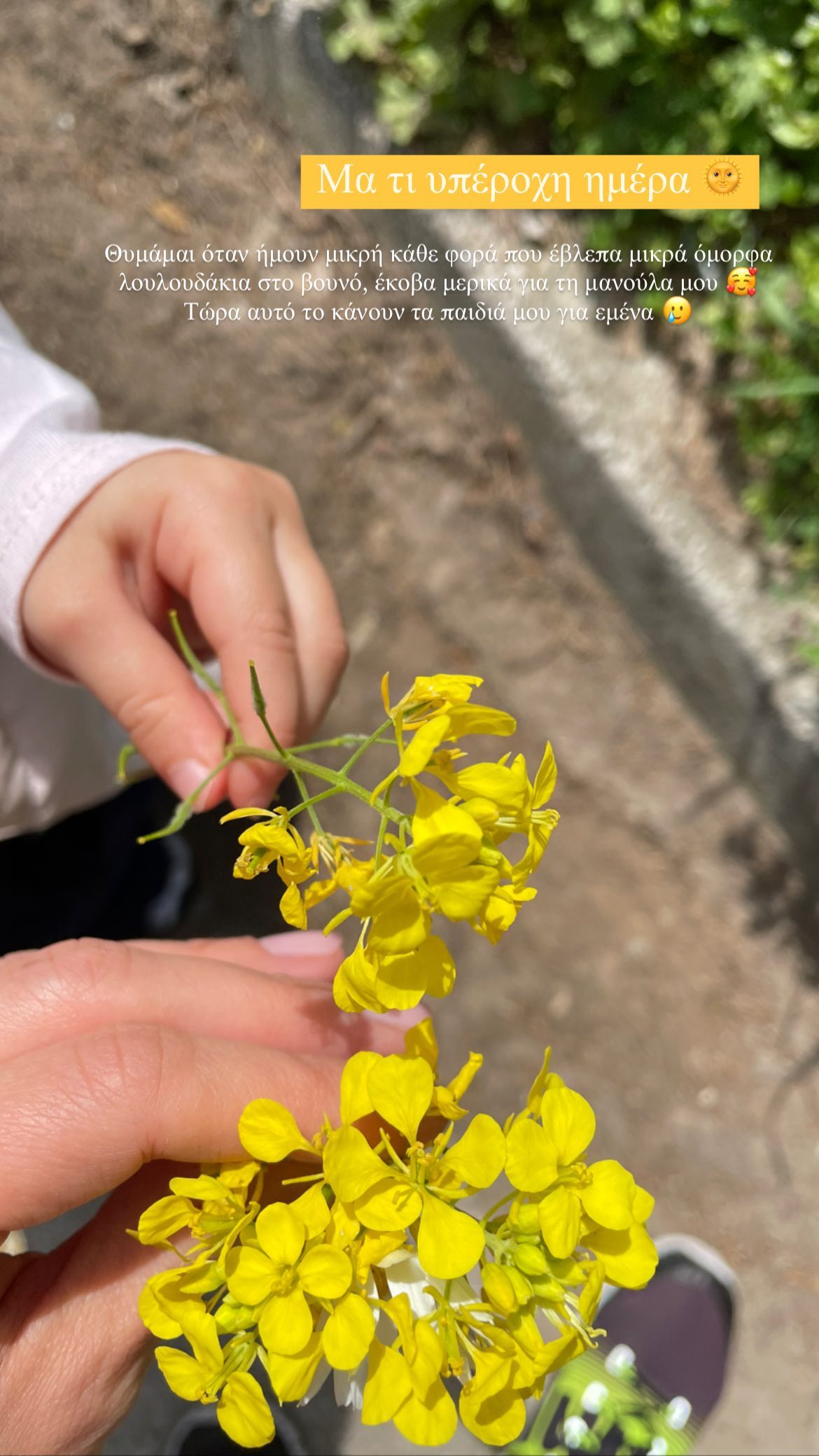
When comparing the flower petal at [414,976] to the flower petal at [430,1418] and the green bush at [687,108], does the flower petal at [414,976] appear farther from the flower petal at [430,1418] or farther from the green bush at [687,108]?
the green bush at [687,108]

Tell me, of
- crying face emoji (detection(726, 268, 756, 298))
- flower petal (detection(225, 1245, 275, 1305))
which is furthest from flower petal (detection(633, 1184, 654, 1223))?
crying face emoji (detection(726, 268, 756, 298))

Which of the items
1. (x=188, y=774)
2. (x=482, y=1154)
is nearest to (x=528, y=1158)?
(x=482, y=1154)

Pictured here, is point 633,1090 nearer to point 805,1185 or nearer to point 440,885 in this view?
point 805,1185

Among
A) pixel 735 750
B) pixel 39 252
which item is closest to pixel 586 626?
pixel 735 750

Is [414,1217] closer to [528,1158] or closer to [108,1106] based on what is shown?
[528,1158]

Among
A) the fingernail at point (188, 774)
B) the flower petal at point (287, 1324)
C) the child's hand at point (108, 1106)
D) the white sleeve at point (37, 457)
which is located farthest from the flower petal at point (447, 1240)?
the white sleeve at point (37, 457)

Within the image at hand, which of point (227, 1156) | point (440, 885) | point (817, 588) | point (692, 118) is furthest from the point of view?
point (817, 588)
